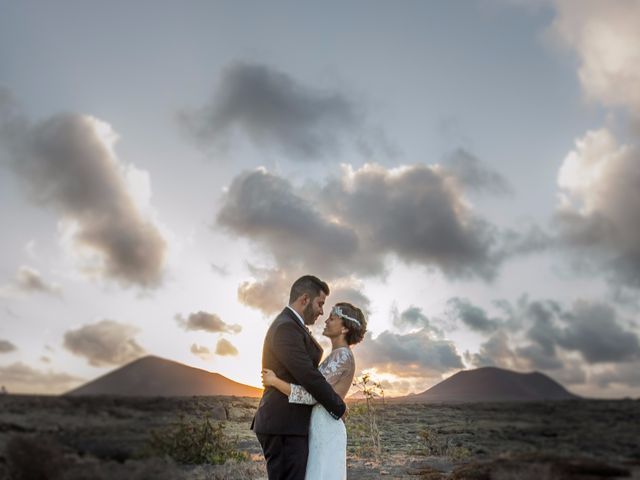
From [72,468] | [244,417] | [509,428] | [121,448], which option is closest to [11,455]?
[72,468]

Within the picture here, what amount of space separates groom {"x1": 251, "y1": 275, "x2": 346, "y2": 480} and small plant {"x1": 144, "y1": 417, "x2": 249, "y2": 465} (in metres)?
9.01

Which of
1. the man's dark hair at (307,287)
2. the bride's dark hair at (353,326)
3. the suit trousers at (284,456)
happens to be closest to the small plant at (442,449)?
the bride's dark hair at (353,326)

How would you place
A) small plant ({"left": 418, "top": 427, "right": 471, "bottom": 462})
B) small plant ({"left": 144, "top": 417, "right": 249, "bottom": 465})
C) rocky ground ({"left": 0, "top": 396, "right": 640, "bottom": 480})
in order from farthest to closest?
small plant ({"left": 418, "top": 427, "right": 471, "bottom": 462})
small plant ({"left": 144, "top": 417, "right": 249, "bottom": 465})
rocky ground ({"left": 0, "top": 396, "right": 640, "bottom": 480})

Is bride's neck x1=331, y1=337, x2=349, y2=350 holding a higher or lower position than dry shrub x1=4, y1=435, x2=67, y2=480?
higher

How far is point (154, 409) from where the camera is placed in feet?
75.2

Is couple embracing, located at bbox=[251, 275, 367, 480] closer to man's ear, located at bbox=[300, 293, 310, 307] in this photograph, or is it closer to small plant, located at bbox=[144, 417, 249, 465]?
man's ear, located at bbox=[300, 293, 310, 307]

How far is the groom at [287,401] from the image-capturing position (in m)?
3.86

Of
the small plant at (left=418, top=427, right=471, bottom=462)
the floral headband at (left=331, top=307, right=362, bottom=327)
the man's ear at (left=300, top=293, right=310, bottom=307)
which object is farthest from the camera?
the small plant at (left=418, top=427, right=471, bottom=462)

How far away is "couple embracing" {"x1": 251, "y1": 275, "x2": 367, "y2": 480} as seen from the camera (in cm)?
388

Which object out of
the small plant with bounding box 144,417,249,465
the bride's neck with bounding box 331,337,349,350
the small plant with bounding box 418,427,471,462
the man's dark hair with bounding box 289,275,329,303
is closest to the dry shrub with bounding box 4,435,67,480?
the small plant with bounding box 144,417,249,465

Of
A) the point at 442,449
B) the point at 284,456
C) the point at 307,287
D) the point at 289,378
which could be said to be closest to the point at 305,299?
the point at 307,287

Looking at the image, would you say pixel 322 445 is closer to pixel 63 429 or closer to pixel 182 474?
pixel 182 474

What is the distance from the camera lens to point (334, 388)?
177 inches

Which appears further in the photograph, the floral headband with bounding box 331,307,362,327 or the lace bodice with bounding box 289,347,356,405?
the floral headband with bounding box 331,307,362,327
